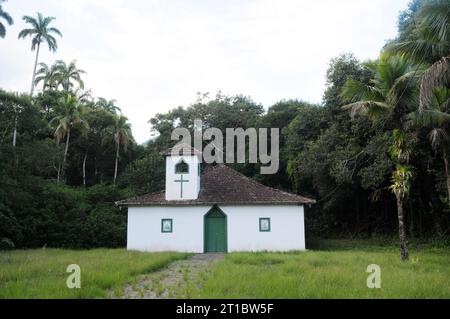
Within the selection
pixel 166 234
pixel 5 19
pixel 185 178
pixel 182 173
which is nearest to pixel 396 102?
pixel 185 178

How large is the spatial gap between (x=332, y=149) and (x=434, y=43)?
Result: 13212 millimetres

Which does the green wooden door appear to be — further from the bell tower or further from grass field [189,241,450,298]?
grass field [189,241,450,298]

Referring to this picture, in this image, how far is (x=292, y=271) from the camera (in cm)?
1172

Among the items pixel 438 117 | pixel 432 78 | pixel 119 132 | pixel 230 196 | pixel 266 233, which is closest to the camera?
pixel 432 78

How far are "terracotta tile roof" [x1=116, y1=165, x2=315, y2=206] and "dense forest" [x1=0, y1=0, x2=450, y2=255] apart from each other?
172 inches

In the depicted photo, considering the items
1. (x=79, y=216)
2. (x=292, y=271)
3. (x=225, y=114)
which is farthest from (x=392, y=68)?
(x=225, y=114)

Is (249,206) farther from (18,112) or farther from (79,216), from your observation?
(18,112)

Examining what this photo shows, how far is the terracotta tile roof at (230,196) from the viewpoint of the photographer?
69.2 feet

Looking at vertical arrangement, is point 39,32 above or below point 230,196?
above

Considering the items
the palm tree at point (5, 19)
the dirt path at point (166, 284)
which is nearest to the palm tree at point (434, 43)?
the dirt path at point (166, 284)

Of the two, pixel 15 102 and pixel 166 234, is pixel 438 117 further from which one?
pixel 15 102

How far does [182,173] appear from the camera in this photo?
22109 millimetres

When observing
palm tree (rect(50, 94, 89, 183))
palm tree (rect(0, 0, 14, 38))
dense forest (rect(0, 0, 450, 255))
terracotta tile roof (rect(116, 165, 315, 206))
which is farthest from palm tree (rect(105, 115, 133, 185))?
terracotta tile roof (rect(116, 165, 315, 206))
